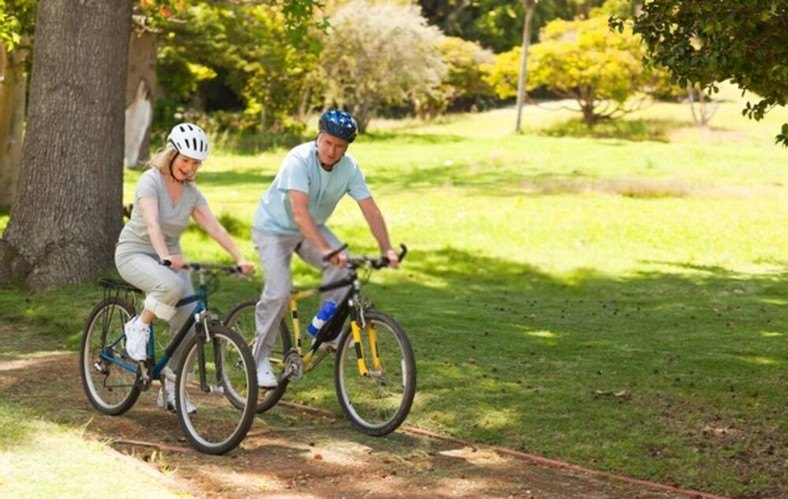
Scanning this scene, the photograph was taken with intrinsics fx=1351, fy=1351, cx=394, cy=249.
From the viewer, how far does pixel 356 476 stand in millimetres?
7531

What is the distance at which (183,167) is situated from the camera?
26.0ft

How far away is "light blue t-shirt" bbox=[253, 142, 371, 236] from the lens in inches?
322

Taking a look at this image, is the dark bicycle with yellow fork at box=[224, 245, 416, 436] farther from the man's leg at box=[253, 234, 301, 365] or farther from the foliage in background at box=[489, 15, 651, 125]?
the foliage in background at box=[489, 15, 651, 125]

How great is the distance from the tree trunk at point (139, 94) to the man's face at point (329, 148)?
84.7 feet

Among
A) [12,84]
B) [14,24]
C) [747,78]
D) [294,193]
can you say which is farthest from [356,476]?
[12,84]

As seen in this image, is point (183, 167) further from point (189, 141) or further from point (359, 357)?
point (359, 357)

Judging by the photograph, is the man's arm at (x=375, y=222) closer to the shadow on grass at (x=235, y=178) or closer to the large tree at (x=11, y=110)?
the large tree at (x=11, y=110)

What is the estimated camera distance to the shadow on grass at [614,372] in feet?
27.8

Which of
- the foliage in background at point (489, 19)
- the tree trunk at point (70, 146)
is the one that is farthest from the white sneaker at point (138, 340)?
the foliage in background at point (489, 19)

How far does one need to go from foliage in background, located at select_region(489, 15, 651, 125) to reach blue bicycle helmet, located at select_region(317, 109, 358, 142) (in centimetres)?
4073

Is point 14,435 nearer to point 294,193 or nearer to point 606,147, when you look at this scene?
point 294,193

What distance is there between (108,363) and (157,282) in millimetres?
1030

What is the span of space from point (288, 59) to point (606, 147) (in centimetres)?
1077

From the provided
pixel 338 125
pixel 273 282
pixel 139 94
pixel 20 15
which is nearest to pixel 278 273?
pixel 273 282
